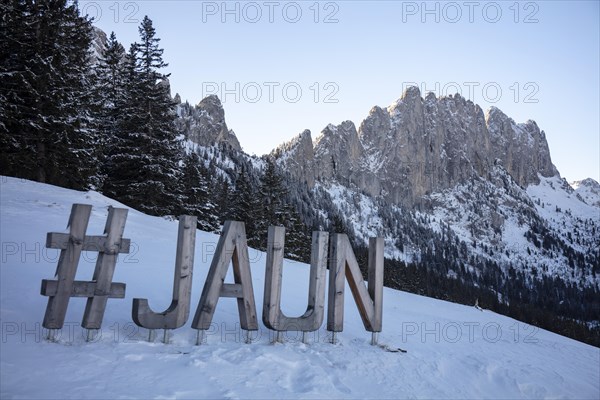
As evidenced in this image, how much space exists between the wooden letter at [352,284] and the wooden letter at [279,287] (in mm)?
209

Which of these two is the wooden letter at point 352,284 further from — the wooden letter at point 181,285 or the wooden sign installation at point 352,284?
the wooden letter at point 181,285

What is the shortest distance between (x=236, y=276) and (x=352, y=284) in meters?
1.85

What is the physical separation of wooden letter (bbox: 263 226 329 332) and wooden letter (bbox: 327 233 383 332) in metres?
0.21

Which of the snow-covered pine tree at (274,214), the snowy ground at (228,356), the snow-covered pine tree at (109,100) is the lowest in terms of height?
the snowy ground at (228,356)

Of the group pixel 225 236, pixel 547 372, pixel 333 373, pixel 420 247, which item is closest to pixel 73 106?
pixel 225 236

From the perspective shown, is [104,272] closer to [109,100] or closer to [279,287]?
[279,287]

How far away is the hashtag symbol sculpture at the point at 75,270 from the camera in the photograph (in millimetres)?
4648

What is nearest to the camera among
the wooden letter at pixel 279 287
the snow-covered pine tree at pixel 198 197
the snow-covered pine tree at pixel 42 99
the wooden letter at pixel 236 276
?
the wooden letter at pixel 236 276

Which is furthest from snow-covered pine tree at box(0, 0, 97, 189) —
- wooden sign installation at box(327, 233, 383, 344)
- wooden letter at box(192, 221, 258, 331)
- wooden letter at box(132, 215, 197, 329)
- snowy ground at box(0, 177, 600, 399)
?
wooden sign installation at box(327, 233, 383, 344)

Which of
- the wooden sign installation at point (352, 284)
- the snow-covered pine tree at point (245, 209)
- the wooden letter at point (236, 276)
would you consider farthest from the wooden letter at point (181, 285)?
the snow-covered pine tree at point (245, 209)

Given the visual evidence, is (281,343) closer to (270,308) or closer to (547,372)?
(270,308)

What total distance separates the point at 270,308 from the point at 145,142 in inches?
746

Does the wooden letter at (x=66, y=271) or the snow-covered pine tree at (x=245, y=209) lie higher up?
the snow-covered pine tree at (x=245, y=209)

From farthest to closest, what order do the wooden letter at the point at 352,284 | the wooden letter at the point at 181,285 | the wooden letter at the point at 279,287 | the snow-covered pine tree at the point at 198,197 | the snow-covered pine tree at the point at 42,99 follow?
the snow-covered pine tree at the point at 198,197 < the snow-covered pine tree at the point at 42,99 < the wooden letter at the point at 352,284 < the wooden letter at the point at 279,287 < the wooden letter at the point at 181,285
